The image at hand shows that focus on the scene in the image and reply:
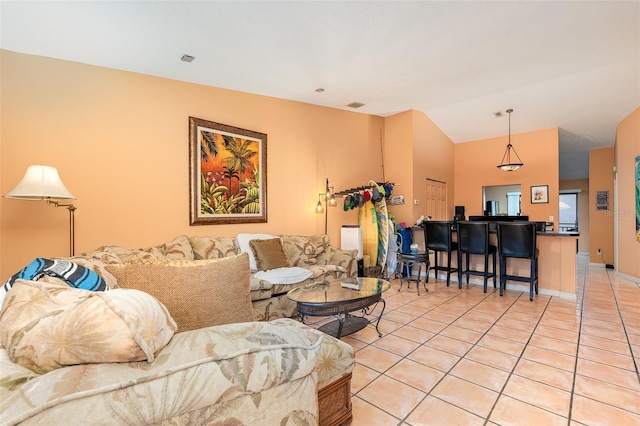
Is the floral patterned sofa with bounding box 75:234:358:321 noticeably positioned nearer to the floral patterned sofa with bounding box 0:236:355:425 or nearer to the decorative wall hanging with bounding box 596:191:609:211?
the floral patterned sofa with bounding box 0:236:355:425

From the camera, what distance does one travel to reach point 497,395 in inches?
75.6

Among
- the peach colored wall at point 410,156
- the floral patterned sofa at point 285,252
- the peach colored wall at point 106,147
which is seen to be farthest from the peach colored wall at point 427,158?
the peach colored wall at point 106,147

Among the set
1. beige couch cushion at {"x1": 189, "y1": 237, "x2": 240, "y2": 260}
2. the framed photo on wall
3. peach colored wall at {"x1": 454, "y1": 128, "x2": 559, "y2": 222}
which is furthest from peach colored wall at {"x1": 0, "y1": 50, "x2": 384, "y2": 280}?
the framed photo on wall

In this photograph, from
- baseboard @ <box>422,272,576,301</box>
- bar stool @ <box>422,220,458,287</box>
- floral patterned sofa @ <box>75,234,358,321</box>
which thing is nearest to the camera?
floral patterned sofa @ <box>75,234,358,321</box>

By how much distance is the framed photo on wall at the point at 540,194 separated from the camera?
6.39 metres

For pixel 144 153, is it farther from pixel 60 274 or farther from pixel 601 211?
pixel 601 211

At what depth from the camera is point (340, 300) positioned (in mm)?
2512

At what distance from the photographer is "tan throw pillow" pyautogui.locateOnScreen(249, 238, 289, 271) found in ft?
11.8

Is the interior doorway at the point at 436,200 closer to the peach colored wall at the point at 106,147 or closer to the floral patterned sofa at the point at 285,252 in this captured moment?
the floral patterned sofa at the point at 285,252

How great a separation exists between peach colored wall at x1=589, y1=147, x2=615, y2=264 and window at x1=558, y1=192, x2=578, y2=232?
2246 millimetres

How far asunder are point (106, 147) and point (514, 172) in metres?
7.54

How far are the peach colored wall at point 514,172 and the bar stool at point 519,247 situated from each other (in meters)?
2.97

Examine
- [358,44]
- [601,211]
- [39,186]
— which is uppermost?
[358,44]

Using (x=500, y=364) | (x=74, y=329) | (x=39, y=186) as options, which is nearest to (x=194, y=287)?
(x=74, y=329)
